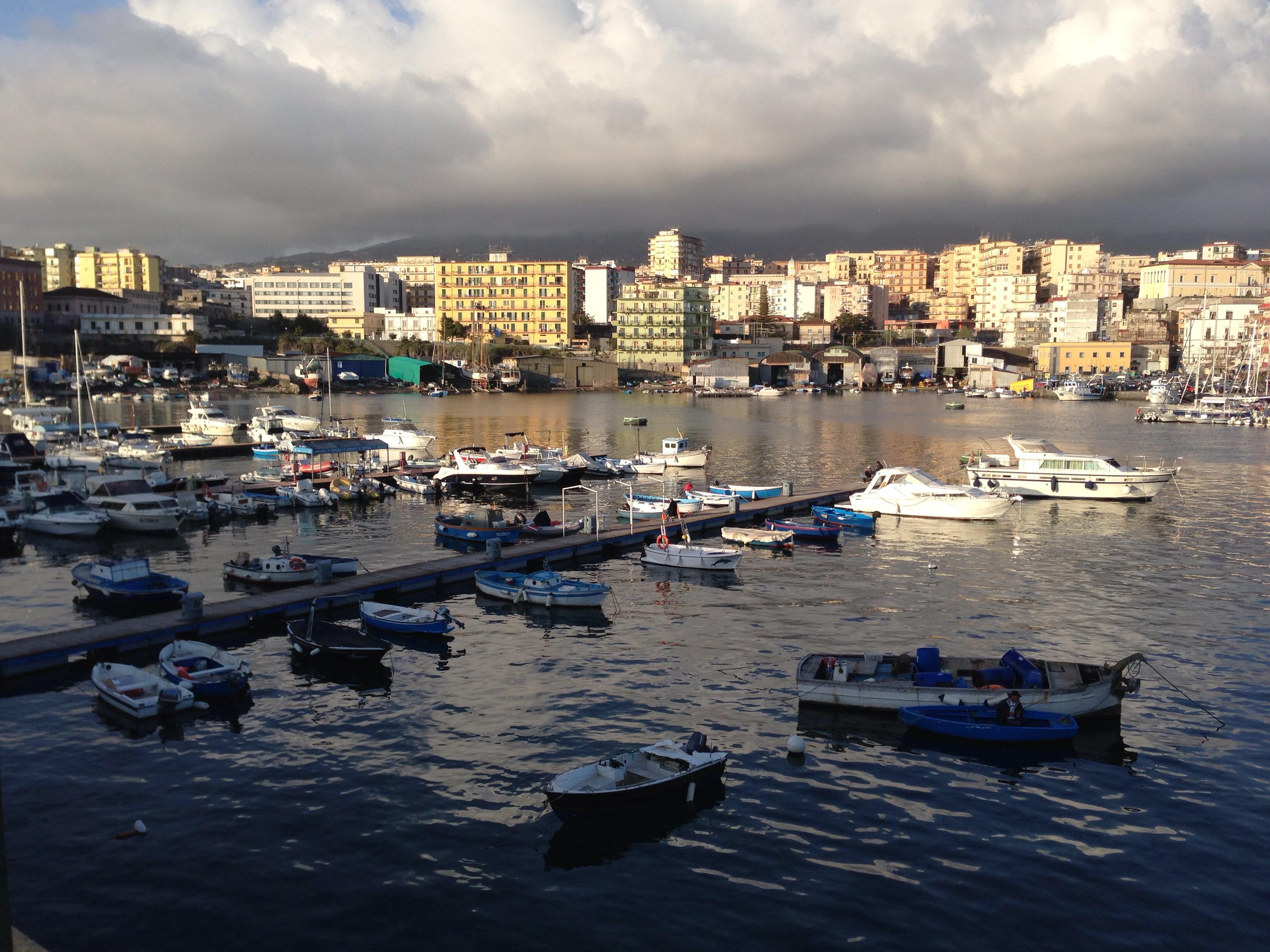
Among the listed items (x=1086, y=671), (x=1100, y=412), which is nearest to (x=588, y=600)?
(x=1086, y=671)

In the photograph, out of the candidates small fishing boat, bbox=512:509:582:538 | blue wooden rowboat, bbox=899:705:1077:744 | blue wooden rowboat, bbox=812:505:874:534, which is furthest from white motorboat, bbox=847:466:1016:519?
blue wooden rowboat, bbox=899:705:1077:744

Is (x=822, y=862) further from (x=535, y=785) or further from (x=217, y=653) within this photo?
(x=217, y=653)

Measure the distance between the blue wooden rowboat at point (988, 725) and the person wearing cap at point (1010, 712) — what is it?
0.18 ft

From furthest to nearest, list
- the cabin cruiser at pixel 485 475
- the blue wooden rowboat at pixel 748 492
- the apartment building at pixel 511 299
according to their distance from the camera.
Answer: the apartment building at pixel 511 299, the cabin cruiser at pixel 485 475, the blue wooden rowboat at pixel 748 492

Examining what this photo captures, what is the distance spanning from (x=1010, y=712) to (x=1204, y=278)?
197005 mm

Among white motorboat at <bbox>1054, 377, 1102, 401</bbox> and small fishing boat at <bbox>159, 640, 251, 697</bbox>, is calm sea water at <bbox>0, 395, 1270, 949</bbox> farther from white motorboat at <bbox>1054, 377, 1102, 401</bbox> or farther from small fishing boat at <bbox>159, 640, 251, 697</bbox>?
white motorboat at <bbox>1054, 377, 1102, 401</bbox>

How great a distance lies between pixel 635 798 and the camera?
1609 centimetres

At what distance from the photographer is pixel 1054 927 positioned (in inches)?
526

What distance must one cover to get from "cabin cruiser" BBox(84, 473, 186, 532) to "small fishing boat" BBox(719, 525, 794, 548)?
72.4 ft

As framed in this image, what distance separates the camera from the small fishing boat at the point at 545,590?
28219 mm

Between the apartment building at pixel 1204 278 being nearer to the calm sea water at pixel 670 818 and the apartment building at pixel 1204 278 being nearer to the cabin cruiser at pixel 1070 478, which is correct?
the cabin cruiser at pixel 1070 478

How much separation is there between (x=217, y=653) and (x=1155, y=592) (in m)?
27.4

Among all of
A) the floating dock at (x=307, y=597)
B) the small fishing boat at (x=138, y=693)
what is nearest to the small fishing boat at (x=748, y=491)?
the floating dock at (x=307, y=597)

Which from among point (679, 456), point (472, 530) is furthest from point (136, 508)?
point (679, 456)
